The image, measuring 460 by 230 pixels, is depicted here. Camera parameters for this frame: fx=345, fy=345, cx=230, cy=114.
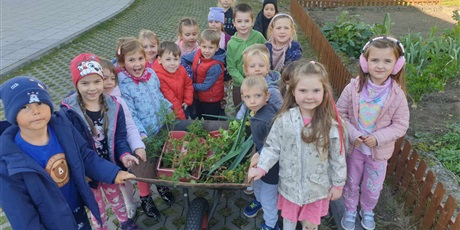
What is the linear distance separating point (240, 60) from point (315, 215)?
2172 mm

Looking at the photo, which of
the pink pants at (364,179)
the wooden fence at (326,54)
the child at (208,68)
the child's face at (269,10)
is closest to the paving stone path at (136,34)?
the pink pants at (364,179)

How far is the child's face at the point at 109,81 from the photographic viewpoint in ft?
9.94

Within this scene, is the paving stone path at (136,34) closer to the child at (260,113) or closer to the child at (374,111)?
the child at (260,113)

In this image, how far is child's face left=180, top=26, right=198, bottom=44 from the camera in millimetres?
4410

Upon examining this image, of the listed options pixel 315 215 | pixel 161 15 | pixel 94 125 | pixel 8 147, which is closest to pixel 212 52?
pixel 94 125

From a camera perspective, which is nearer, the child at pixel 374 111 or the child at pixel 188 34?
the child at pixel 374 111

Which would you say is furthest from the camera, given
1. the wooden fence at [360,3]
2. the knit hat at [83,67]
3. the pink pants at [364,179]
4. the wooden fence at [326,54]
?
the wooden fence at [360,3]

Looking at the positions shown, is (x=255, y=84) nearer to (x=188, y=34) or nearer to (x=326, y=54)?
(x=188, y=34)

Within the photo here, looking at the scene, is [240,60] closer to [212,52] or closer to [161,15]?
[212,52]

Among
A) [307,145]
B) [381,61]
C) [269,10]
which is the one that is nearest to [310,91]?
[307,145]

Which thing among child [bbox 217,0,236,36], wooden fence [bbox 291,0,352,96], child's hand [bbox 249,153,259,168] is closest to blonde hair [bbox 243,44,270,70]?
child's hand [bbox 249,153,259,168]

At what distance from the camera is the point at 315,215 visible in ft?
9.12

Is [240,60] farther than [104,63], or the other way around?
[240,60]

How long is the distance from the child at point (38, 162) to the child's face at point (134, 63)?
3.52ft
